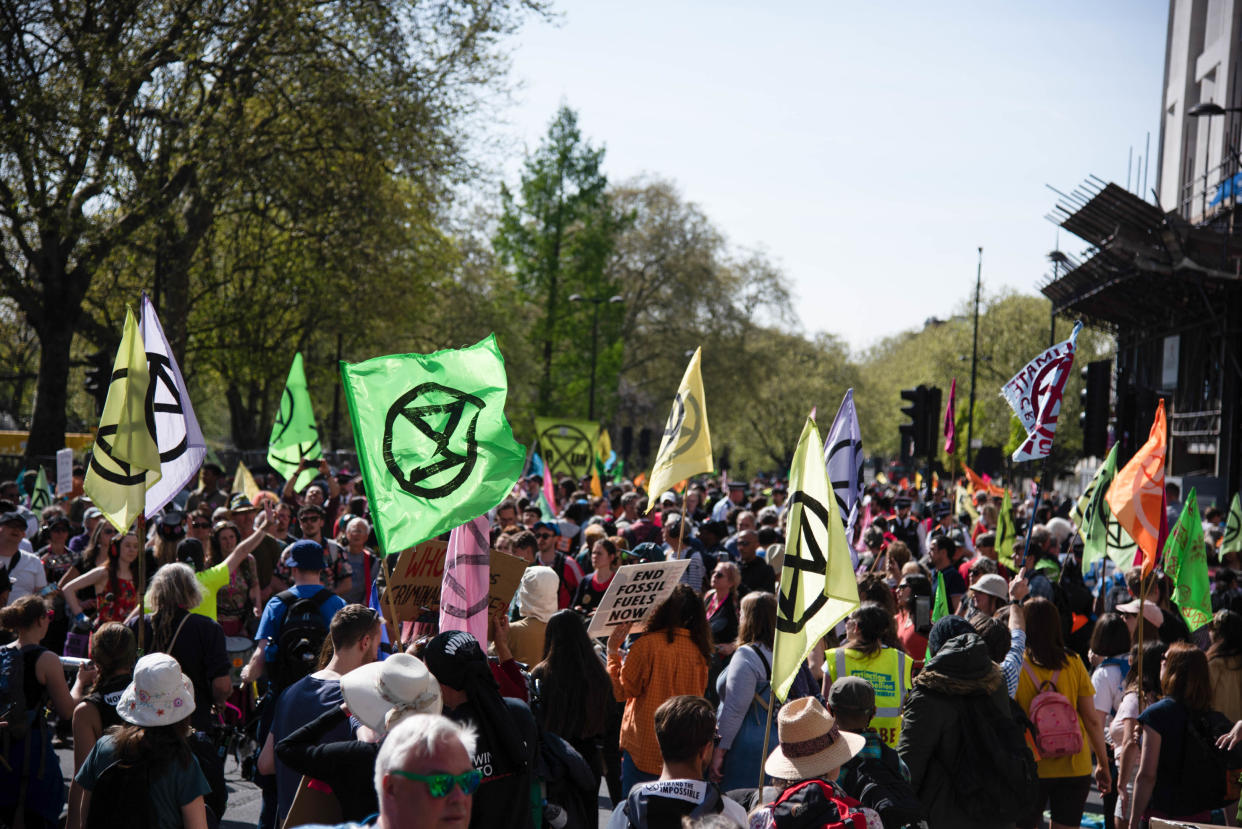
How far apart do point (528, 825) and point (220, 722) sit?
3390 millimetres

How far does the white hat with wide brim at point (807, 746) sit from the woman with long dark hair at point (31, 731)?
3.31 meters

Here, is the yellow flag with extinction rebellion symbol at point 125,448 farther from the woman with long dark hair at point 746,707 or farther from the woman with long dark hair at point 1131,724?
the woman with long dark hair at point 1131,724

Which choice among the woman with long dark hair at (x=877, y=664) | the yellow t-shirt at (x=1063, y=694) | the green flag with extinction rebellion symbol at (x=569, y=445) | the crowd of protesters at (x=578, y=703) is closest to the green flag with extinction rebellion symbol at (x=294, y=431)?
the crowd of protesters at (x=578, y=703)

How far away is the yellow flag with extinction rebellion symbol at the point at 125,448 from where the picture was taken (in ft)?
21.9

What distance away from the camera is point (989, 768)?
4992 millimetres

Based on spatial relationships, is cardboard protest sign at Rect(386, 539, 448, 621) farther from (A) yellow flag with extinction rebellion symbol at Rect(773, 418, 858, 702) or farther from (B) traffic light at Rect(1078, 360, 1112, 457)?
(B) traffic light at Rect(1078, 360, 1112, 457)

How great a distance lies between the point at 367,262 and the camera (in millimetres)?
27203

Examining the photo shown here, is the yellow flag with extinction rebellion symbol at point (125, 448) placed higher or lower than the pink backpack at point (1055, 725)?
higher

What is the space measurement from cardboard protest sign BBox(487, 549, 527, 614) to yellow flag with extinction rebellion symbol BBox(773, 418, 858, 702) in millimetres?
2301

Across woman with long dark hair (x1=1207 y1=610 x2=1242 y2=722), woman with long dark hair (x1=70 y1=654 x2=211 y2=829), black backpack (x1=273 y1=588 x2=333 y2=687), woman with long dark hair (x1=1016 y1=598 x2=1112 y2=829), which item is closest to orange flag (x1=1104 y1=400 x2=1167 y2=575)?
woman with long dark hair (x1=1207 y1=610 x2=1242 y2=722)

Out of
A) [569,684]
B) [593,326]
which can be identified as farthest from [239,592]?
[593,326]

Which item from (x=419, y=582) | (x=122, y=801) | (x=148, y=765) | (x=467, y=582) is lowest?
(x=122, y=801)

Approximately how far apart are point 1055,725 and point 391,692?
3.61 meters

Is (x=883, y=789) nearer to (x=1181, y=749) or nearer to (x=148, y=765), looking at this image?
(x=1181, y=749)
